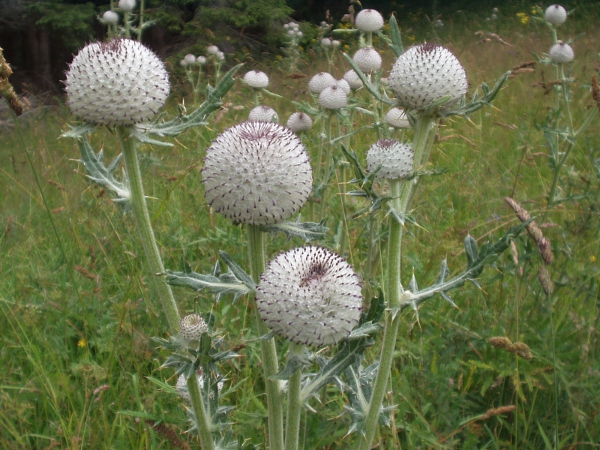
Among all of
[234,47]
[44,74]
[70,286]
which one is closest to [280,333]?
[70,286]

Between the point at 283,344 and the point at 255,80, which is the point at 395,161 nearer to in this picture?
the point at 283,344

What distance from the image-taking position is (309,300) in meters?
1.88

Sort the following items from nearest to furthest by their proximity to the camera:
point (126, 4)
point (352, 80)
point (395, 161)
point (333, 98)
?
point (395, 161) < point (333, 98) < point (352, 80) < point (126, 4)

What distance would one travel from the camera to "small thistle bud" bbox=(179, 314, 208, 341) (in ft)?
7.55

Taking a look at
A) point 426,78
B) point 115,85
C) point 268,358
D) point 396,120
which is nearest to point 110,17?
point 396,120

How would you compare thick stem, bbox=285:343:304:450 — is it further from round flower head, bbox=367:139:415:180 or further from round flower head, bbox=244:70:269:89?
round flower head, bbox=244:70:269:89

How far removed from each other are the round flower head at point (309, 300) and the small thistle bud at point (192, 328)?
49 centimetres

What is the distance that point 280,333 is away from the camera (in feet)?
6.32

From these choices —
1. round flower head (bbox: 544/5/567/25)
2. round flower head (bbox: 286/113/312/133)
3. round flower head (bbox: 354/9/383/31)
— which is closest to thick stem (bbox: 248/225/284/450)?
round flower head (bbox: 286/113/312/133)

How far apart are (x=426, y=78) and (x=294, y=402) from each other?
155cm

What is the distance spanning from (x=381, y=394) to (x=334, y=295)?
626mm

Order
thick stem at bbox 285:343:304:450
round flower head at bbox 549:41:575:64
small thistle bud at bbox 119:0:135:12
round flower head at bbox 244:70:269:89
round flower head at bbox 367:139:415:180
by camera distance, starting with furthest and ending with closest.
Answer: small thistle bud at bbox 119:0:135:12
round flower head at bbox 549:41:575:64
round flower head at bbox 244:70:269:89
round flower head at bbox 367:139:415:180
thick stem at bbox 285:343:304:450

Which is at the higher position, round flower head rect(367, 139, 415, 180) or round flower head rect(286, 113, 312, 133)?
round flower head rect(367, 139, 415, 180)

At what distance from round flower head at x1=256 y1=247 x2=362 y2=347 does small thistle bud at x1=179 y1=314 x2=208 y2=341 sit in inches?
19.4
